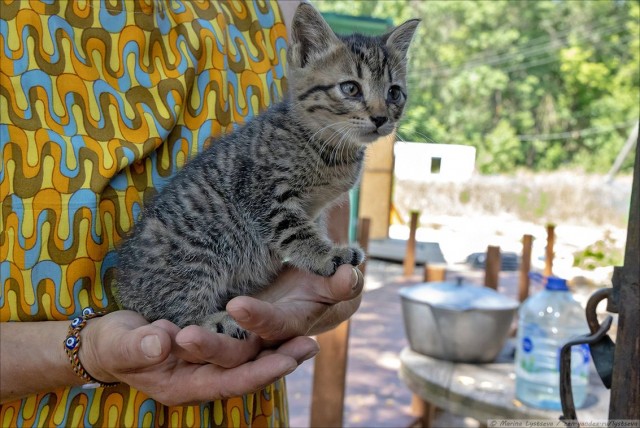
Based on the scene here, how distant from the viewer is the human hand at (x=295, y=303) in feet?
3.56

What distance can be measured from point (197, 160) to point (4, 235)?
45 centimetres

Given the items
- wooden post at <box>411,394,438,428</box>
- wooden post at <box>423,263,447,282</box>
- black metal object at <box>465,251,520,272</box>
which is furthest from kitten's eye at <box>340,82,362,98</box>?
black metal object at <box>465,251,520,272</box>

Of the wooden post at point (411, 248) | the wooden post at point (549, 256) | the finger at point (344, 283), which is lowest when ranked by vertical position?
the wooden post at point (411, 248)

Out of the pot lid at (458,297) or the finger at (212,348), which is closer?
the finger at (212,348)

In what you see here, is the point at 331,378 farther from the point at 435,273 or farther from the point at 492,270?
the point at 492,270

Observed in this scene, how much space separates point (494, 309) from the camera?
255 cm

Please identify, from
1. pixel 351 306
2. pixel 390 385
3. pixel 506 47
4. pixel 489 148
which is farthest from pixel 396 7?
pixel 351 306

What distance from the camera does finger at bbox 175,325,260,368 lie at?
1043 millimetres

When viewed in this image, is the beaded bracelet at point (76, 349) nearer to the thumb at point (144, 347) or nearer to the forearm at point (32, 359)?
the forearm at point (32, 359)

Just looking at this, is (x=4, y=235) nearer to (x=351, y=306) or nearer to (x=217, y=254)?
(x=217, y=254)

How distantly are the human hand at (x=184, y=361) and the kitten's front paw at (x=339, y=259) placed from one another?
206mm

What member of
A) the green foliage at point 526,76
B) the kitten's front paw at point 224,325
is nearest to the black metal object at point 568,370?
the kitten's front paw at point 224,325

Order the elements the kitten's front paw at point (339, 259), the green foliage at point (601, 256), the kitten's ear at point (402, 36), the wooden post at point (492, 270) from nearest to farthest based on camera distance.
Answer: the kitten's front paw at point (339, 259), the kitten's ear at point (402, 36), the wooden post at point (492, 270), the green foliage at point (601, 256)

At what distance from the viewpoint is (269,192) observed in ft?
4.78
